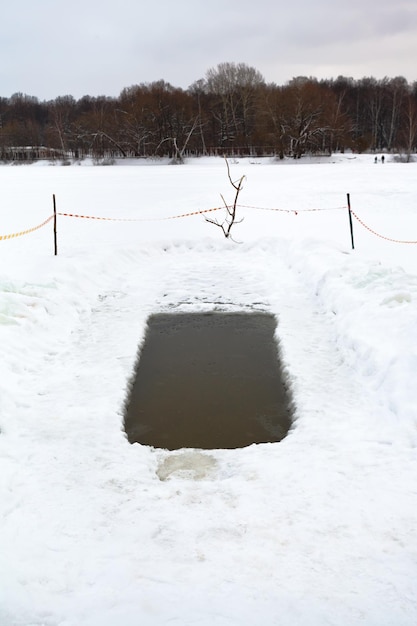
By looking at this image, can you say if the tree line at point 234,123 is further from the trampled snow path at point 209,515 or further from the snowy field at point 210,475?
the trampled snow path at point 209,515

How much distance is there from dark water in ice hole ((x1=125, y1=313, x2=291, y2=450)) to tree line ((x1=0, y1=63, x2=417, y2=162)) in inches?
2323

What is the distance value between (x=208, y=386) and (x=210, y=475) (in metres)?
2.00

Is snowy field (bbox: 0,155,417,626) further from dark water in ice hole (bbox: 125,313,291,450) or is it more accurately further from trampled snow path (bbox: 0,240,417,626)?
dark water in ice hole (bbox: 125,313,291,450)

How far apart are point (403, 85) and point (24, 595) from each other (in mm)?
95702

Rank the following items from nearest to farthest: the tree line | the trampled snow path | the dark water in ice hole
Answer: the trampled snow path
the dark water in ice hole
the tree line

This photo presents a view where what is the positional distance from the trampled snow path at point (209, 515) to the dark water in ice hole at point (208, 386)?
0.27m

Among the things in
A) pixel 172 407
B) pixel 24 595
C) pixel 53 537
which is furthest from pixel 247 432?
pixel 24 595

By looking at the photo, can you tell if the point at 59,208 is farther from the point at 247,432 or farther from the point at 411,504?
the point at 411,504

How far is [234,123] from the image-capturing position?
79875 mm

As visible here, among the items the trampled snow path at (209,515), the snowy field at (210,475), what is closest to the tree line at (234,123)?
the snowy field at (210,475)

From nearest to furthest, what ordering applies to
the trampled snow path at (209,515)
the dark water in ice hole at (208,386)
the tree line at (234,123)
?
1. the trampled snow path at (209,515)
2. the dark water in ice hole at (208,386)
3. the tree line at (234,123)

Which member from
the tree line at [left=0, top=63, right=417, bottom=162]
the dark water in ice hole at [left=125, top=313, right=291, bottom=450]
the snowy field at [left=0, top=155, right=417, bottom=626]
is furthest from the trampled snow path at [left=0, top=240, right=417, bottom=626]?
the tree line at [left=0, top=63, right=417, bottom=162]

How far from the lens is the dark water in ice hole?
18.5ft

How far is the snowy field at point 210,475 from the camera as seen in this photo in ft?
11.3
